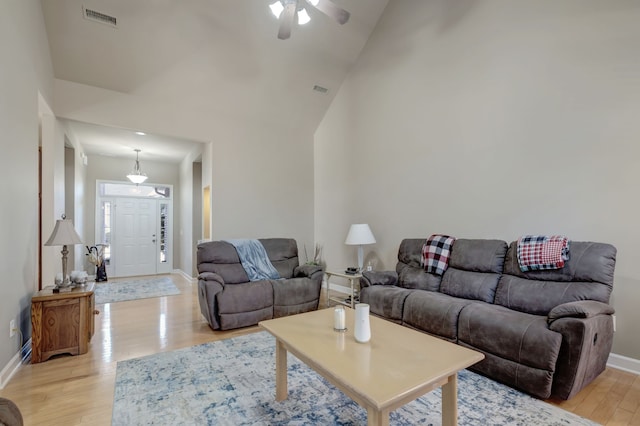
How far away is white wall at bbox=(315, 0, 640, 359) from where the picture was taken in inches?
102

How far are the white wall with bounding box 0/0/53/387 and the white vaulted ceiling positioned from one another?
0.52 metres

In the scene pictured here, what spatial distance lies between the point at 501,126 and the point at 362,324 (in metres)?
2.74

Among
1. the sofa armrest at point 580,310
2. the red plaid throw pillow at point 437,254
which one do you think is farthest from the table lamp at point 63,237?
the sofa armrest at point 580,310

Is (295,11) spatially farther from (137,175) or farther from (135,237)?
(135,237)

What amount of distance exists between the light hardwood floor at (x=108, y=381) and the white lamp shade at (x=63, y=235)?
105 centimetres

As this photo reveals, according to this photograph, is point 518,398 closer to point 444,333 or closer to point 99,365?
point 444,333

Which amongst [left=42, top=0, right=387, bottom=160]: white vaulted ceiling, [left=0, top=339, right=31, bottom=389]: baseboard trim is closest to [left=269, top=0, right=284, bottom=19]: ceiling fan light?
[left=42, top=0, right=387, bottom=160]: white vaulted ceiling

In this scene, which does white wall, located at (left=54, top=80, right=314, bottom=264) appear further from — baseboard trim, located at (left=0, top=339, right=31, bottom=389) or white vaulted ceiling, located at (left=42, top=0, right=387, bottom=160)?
baseboard trim, located at (left=0, top=339, right=31, bottom=389)

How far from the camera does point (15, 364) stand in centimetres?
254

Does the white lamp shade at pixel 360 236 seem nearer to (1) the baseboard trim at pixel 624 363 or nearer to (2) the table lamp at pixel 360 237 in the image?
(2) the table lamp at pixel 360 237

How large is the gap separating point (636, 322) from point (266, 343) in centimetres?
318

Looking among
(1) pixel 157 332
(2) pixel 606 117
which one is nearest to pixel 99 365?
(1) pixel 157 332

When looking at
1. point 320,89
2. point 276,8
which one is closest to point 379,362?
point 276,8

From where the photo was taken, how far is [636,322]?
2500mm
